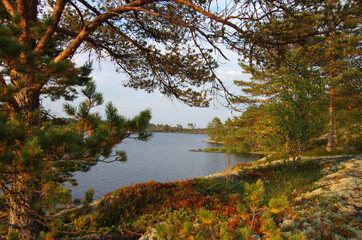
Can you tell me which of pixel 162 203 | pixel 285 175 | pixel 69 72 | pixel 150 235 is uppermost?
pixel 69 72

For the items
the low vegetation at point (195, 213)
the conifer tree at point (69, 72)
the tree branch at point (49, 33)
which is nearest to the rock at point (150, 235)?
the low vegetation at point (195, 213)

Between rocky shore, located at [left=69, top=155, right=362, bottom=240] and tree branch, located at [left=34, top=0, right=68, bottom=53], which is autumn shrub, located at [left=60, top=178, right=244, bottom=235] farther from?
tree branch, located at [left=34, top=0, right=68, bottom=53]

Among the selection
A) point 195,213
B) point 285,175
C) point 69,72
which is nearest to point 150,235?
point 195,213

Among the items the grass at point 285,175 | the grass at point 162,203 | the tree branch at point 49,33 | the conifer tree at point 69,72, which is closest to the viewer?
the conifer tree at point 69,72

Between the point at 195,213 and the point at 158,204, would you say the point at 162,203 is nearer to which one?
the point at 158,204

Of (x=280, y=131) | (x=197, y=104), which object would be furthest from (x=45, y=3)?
(x=280, y=131)

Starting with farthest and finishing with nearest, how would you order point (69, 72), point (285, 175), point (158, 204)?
point (285, 175) < point (158, 204) < point (69, 72)

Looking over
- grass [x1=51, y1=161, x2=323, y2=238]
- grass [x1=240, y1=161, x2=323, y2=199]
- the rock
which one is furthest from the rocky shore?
grass [x1=240, y1=161, x2=323, y2=199]

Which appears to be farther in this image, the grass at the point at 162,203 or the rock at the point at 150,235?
the grass at the point at 162,203

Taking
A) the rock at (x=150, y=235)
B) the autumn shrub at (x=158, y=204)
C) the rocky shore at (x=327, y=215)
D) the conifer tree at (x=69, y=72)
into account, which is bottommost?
the rock at (x=150, y=235)

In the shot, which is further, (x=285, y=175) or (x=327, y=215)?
(x=285, y=175)

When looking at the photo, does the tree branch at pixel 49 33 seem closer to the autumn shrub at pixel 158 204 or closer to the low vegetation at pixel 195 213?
the low vegetation at pixel 195 213

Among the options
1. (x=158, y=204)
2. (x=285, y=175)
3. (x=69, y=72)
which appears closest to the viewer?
(x=69, y=72)

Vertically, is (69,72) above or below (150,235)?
above
